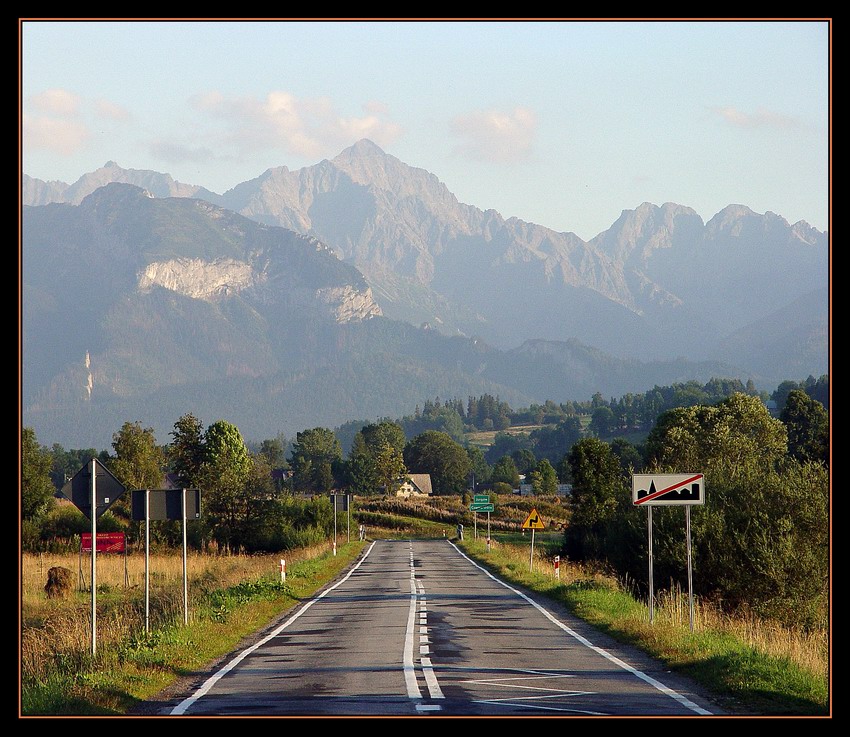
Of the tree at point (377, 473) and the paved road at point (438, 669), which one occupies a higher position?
the paved road at point (438, 669)

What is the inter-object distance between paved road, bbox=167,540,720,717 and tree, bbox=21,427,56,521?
4669cm

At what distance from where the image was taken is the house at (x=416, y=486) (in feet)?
564

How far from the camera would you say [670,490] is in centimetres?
2214

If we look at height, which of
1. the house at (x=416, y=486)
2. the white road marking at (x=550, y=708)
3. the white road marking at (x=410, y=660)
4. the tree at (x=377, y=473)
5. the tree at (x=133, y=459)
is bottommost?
the house at (x=416, y=486)

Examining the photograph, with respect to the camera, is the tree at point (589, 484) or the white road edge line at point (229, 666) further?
the tree at point (589, 484)

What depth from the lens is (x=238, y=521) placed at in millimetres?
66062

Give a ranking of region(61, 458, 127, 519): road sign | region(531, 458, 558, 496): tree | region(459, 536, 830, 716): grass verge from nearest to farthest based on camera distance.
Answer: region(459, 536, 830, 716): grass verge, region(61, 458, 127, 519): road sign, region(531, 458, 558, 496): tree

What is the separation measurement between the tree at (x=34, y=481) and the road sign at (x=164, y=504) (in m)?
51.8

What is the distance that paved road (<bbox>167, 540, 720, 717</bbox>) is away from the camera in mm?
13555

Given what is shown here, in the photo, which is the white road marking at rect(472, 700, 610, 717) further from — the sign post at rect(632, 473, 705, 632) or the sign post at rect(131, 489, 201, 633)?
the sign post at rect(131, 489, 201, 633)

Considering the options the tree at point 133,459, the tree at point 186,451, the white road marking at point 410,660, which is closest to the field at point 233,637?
the white road marking at point 410,660

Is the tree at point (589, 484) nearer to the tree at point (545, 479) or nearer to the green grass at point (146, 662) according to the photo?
the green grass at point (146, 662)


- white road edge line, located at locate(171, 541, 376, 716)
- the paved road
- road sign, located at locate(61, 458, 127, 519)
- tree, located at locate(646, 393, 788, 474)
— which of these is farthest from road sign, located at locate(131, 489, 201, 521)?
tree, located at locate(646, 393, 788, 474)

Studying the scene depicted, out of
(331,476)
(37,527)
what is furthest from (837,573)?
(331,476)
